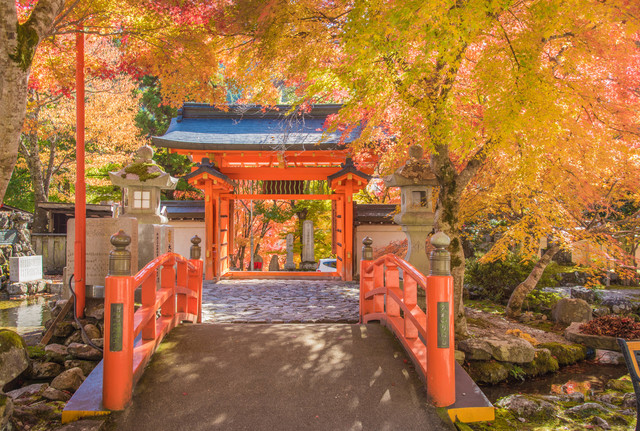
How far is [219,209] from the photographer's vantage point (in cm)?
1278

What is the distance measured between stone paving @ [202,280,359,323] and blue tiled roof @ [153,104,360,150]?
364 cm

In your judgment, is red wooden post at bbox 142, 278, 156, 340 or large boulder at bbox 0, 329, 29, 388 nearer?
large boulder at bbox 0, 329, 29, 388

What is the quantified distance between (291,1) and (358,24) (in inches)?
62.0

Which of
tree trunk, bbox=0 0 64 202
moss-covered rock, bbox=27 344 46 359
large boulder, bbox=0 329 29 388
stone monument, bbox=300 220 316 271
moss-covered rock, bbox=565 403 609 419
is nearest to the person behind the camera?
tree trunk, bbox=0 0 64 202

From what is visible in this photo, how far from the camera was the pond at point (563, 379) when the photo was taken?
5.79 metres

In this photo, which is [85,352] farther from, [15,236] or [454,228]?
[15,236]

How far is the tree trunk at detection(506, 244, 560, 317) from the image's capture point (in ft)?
29.5

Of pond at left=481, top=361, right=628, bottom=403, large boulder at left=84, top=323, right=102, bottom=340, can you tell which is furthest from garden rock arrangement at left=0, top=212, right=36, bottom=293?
pond at left=481, top=361, right=628, bottom=403

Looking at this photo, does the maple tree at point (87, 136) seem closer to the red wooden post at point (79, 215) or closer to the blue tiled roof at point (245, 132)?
the blue tiled roof at point (245, 132)

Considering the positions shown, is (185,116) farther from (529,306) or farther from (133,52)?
(529,306)

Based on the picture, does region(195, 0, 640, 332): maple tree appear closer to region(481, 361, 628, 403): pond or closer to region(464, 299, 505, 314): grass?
region(481, 361, 628, 403): pond

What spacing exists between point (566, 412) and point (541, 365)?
176cm

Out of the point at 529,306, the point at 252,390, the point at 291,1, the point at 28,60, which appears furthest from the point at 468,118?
the point at 529,306

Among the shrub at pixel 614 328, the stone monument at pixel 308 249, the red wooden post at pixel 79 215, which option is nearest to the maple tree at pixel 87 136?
the stone monument at pixel 308 249
